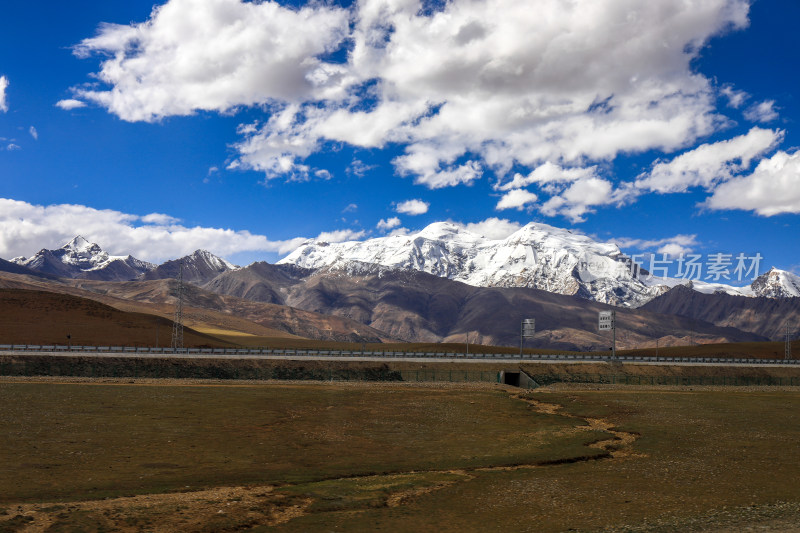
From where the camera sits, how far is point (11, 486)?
31.3 meters

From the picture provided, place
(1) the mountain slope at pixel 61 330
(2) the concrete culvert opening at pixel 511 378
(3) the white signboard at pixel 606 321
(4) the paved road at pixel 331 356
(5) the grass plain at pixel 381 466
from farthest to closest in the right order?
(3) the white signboard at pixel 606 321, (1) the mountain slope at pixel 61 330, (2) the concrete culvert opening at pixel 511 378, (4) the paved road at pixel 331 356, (5) the grass plain at pixel 381 466

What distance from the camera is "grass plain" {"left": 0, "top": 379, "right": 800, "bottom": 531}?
28.0m

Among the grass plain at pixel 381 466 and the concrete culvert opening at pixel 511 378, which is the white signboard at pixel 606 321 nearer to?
the concrete culvert opening at pixel 511 378

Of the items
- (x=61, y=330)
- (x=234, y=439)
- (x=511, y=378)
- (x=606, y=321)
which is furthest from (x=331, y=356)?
(x=234, y=439)

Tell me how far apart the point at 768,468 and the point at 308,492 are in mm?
29512

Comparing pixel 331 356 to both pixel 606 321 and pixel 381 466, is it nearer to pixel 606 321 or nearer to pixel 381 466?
pixel 606 321

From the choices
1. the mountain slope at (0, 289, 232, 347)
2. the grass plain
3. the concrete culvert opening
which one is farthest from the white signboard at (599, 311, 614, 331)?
the mountain slope at (0, 289, 232, 347)

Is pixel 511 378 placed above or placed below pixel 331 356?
below

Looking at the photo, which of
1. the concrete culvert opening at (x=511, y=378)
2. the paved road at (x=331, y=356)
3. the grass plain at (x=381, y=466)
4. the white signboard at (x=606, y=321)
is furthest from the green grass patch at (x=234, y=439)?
the white signboard at (x=606, y=321)

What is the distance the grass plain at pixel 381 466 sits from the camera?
1103 inches

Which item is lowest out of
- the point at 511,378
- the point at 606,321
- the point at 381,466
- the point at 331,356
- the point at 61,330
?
the point at 511,378

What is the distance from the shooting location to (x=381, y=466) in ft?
131

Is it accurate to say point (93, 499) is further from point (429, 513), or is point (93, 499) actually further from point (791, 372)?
point (791, 372)

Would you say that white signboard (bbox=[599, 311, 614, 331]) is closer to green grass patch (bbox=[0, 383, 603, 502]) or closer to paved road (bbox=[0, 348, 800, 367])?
paved road (bbox=[0, 348, 800, 367])
